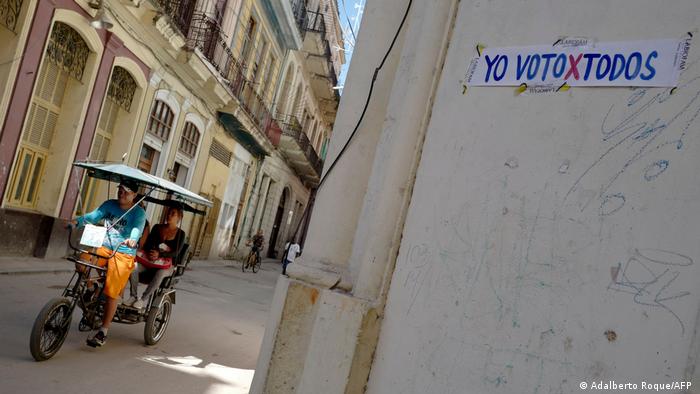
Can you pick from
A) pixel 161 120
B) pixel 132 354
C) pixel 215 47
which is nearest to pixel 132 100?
pixel 161 120

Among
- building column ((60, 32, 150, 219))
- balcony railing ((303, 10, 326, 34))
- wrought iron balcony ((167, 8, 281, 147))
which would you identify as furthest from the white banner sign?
balcony railing ((303, 10, 326, 34))

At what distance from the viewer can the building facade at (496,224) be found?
→ 250cm

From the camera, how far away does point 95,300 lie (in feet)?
18.3

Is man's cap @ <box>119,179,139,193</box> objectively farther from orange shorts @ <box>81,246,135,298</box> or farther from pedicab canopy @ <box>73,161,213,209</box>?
orange shorts @ <box>81,246,135,298</box>

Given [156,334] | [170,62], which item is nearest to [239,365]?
[156,334]

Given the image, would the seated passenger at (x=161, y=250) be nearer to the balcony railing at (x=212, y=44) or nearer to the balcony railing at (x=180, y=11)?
the balcony railing at (x=180, y=11)

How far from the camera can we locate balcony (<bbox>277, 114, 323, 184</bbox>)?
87.4 feet

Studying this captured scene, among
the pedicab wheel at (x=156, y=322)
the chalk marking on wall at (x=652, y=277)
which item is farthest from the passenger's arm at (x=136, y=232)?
the chalk marking on wall at (x=652, y=277)

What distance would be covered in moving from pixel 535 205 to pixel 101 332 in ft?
14.1

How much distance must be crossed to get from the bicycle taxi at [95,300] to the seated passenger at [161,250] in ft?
0.27

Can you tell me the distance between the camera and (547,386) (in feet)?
8.54

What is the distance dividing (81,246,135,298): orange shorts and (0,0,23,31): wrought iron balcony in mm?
4955

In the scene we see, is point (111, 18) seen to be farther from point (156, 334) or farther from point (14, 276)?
point (156, 334)

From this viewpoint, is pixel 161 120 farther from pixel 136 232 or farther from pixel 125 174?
pixel 136 232
